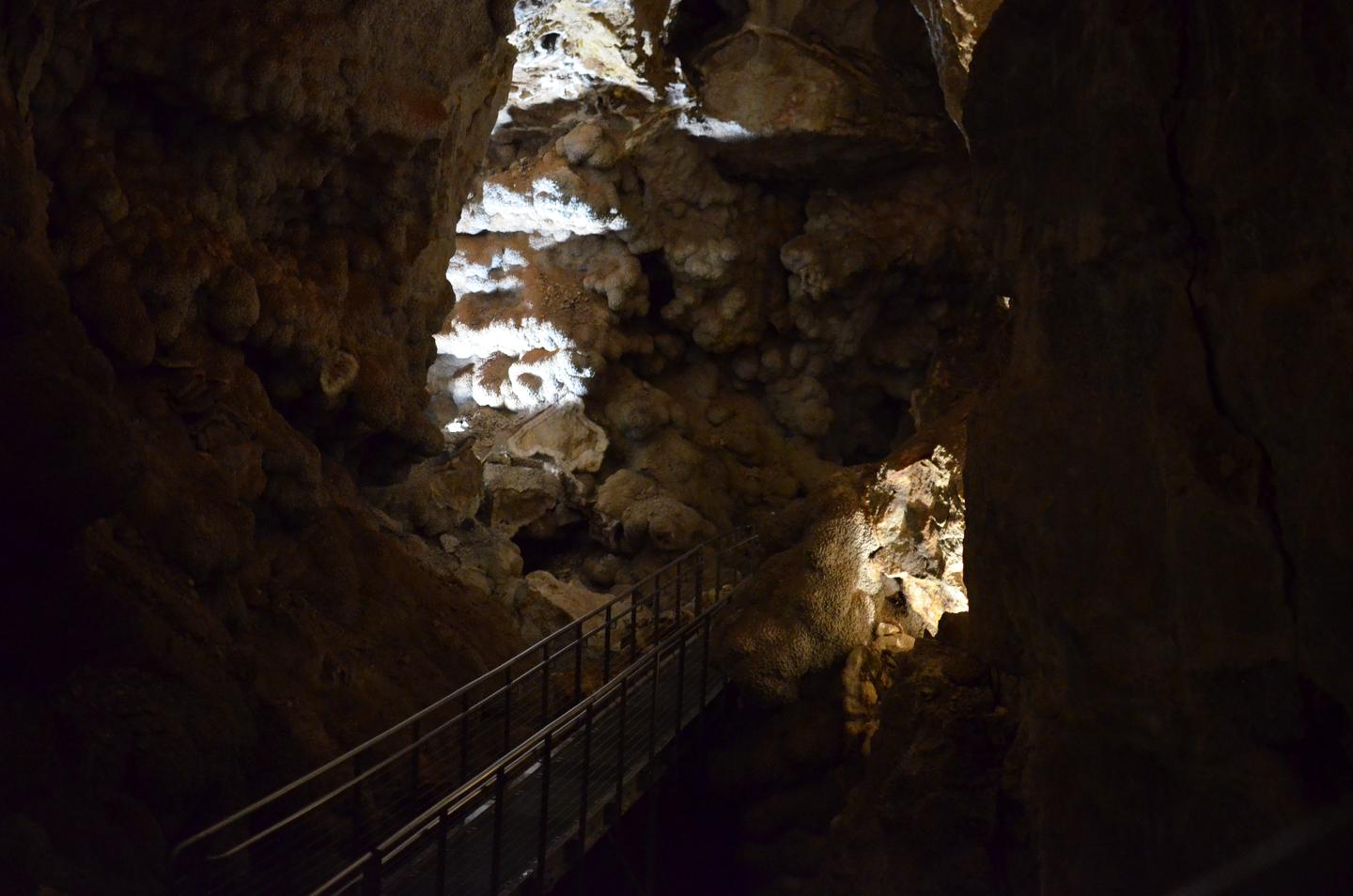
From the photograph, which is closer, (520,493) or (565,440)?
(520,493)

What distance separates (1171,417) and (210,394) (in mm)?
5110

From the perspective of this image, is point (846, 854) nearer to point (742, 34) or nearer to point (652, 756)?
point (652, 756)

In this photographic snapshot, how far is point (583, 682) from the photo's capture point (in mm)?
8633

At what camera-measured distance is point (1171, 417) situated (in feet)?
10.7

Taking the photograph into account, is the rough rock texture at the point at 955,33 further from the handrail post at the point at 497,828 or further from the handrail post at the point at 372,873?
the handrail post at the point at 372,873

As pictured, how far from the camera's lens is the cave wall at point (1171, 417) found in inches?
110

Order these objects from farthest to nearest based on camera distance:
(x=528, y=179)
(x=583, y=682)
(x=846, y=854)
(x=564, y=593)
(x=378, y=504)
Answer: (x=528, y=179) < (x=564, y=593) < (x=378, y=504) < (x=583, y=682) < (x=846, y=854)

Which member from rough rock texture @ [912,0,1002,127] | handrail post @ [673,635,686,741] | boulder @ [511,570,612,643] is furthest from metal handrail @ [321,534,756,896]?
rough rock texture @ [912,0,1002,127]

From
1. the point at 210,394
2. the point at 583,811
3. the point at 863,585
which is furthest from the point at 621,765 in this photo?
the point at 210,394

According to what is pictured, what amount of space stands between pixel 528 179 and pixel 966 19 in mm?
7458

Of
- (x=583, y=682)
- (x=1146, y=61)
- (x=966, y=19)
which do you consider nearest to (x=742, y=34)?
(x=966, y=19)

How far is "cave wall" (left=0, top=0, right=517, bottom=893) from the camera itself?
4281mm

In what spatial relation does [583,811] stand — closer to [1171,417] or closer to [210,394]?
[210,394]

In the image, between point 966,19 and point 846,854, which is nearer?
point 846,854
